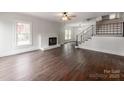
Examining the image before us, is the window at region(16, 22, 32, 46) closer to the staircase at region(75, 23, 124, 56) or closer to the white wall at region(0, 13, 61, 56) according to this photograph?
the white wall at region(0, 13, 61, 56)

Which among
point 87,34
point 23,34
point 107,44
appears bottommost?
point 107,44

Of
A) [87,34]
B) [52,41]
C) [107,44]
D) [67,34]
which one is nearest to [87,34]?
Result: [87,34]

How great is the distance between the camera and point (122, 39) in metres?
6.34

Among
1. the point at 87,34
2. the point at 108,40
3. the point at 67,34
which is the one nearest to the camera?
the point at 108,40

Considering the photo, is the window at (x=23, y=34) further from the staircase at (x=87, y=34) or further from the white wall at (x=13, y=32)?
the staircase at (x=87, y=34)

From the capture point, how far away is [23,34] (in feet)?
24.2

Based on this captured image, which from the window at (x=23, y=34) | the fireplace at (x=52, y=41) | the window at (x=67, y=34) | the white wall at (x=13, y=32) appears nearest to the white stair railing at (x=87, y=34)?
the fireplace at (x=52, y=41)

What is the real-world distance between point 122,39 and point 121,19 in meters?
1.49

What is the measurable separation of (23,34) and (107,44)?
18.4 feet

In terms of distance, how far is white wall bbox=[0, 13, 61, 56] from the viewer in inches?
230

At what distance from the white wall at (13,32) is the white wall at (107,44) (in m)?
3.44

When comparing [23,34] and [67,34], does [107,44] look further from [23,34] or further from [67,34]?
[67,34]

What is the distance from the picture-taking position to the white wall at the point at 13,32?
584cm
